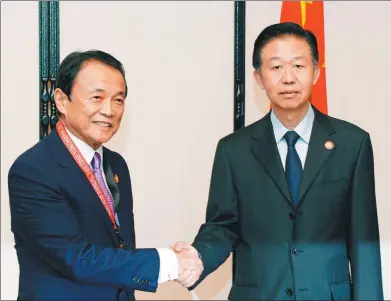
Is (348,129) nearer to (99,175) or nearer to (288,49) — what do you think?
(288,49)

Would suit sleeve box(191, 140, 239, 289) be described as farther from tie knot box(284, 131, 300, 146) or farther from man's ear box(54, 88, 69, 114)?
man's ear box(54, 88, 69, 114)

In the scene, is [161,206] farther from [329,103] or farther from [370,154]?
[370,154]

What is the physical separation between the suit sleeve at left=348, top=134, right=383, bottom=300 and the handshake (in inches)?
22.0

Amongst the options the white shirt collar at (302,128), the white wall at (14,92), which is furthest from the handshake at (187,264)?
the white wall at (14,92)

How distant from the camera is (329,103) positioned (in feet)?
9.91

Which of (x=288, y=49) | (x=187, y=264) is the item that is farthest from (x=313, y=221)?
(x=288, y=49)

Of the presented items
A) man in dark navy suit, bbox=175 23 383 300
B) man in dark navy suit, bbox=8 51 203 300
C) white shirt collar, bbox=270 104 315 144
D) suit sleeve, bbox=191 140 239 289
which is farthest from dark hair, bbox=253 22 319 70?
man in dark navy suit, bbox=8 51 203 300

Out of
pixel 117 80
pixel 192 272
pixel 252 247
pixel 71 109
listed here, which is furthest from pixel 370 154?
pixel 71 109

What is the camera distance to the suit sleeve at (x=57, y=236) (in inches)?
84.5

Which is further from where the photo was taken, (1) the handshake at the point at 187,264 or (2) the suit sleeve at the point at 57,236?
(1) the handshake at the point at 187,264

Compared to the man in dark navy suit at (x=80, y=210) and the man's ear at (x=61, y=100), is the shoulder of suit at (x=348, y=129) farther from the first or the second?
the man's ear at (x=61, y=100)

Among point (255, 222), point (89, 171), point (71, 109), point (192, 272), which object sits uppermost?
point (71, 109)

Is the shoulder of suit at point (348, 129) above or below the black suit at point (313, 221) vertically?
above

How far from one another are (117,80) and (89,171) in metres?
0.34
